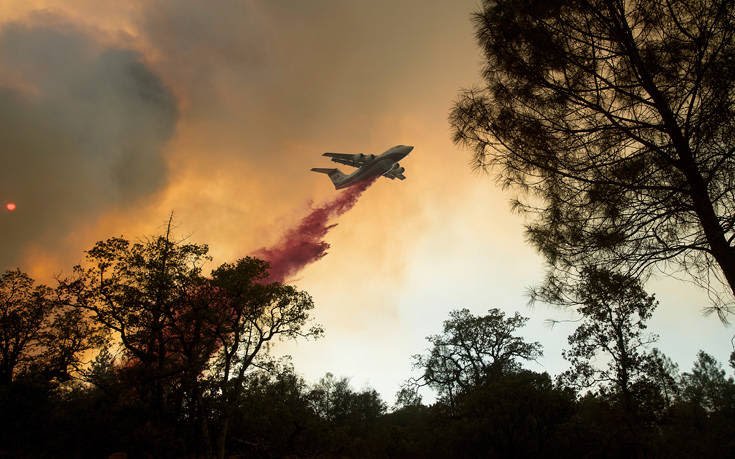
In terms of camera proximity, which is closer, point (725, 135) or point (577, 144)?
point (725, 135)

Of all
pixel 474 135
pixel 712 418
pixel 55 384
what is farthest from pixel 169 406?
pixel 712 418

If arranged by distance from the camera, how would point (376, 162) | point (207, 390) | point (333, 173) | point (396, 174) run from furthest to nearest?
point (333, 173) < point (396, 174) < point (376, 162) < point (207, 390)

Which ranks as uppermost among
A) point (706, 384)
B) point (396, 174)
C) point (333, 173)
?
point (333, 173)

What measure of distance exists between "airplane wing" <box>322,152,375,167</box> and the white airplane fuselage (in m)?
0.29

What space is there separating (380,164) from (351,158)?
2.31 metres

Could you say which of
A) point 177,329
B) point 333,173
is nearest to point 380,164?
point 333,173

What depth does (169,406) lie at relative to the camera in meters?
16.1

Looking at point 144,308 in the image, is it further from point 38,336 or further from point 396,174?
point 396,174

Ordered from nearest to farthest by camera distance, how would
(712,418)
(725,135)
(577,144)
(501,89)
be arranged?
(725,135) → (577,144) → (501,89) → (712,418)

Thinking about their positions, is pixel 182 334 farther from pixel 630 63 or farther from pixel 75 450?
pixel 630 63

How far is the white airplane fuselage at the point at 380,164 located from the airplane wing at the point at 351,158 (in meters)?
0.29

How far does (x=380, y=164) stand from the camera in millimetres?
28484

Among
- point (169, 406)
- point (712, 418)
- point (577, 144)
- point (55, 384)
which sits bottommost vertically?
point (712, 418)

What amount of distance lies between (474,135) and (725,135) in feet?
9.94
